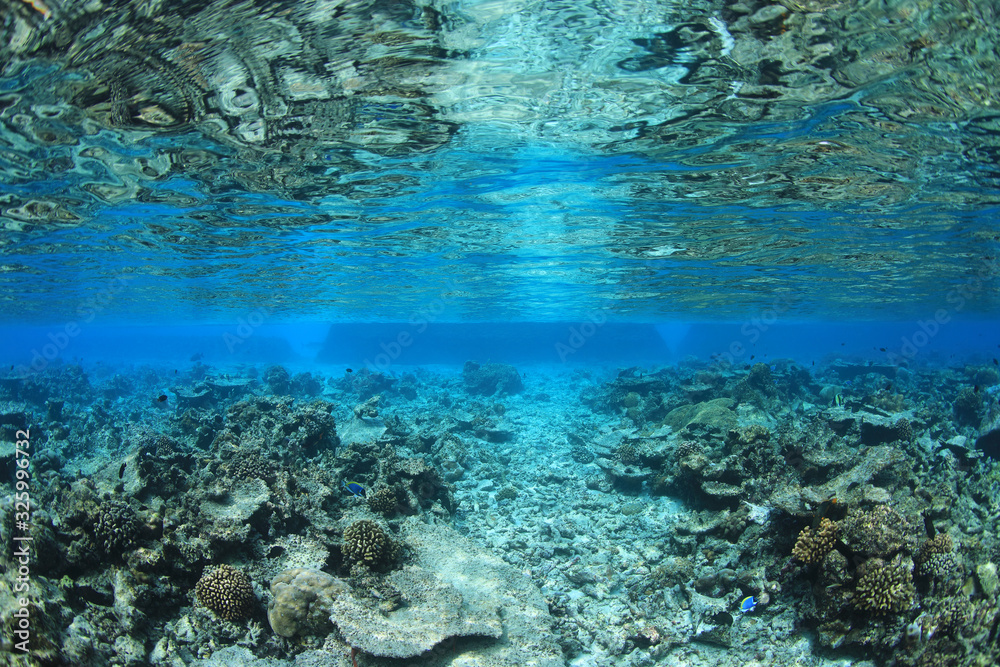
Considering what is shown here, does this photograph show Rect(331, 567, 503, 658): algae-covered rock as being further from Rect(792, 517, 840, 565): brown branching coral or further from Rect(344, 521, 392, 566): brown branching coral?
Rect(792, 517, 840, 565): brown branching coral

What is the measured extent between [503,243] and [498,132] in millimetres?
9407

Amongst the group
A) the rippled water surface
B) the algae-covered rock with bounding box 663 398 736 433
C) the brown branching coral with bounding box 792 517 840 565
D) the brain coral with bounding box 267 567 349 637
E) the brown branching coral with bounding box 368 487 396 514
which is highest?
the rippled water surface

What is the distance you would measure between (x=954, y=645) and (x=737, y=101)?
848 centimetres

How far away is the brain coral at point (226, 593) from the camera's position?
5.62 meters

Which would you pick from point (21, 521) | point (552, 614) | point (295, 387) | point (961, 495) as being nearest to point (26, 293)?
point (295, 387)

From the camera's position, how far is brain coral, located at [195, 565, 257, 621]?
562 cm

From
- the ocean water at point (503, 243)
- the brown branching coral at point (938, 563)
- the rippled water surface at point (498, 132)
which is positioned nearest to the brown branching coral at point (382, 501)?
the ocean water at point (503, 243)

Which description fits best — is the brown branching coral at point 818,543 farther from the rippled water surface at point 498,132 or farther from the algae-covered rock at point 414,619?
the rippled water surface at point 498,132

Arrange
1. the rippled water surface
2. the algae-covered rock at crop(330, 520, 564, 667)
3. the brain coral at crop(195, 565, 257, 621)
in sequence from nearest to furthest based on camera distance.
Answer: the algae-covered rock at crop(330, 520, 564, 667) < the brain coral at crop(195, 565, 257, 621) < the rippled water surface

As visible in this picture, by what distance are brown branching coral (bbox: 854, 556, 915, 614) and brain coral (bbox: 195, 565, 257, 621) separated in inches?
294

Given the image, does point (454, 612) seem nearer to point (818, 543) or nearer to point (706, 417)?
point (818, 543)

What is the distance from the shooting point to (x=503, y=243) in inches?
754

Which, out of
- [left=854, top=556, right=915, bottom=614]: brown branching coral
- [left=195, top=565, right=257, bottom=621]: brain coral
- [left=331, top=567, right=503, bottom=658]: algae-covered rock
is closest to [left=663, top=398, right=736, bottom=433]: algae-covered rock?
[left=854, top=556, right=915, bottom=614]: brown branching coral

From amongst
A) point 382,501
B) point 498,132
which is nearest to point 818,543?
point 382,501
